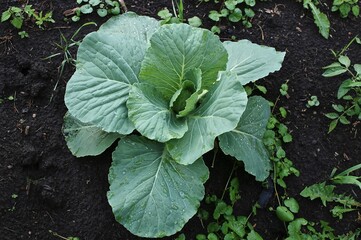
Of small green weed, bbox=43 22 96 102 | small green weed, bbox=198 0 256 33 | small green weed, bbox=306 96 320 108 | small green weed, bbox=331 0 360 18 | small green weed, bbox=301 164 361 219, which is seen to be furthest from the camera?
small green weed, bbox=331 0 360 18

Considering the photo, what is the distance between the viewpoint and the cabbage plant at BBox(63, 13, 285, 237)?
2.25 metres

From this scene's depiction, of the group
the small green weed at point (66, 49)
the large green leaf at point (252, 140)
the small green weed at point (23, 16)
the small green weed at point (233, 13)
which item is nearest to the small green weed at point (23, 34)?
the small green weed at point (23, 16)

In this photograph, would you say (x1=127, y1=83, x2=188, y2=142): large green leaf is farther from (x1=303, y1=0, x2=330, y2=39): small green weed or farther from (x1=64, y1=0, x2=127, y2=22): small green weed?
(x1=303, y1=0, x2=330, y2=39): small green weed

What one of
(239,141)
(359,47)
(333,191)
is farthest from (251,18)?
(333,191)

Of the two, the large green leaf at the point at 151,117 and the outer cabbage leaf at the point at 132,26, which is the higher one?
the outer cabbage leaf at the point at 132,26

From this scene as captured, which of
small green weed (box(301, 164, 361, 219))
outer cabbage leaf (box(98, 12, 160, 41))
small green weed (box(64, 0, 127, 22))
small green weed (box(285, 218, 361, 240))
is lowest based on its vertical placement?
small green weed (box(285, 218, 361, 240))

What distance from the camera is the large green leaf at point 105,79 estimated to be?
2.32 m

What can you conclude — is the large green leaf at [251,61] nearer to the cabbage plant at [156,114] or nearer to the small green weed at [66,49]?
the cabbage plant at [156,114]

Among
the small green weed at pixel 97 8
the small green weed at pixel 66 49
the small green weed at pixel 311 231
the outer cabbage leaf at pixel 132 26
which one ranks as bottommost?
the small green weed at pixel 311 231

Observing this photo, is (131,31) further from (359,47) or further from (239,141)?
(359,47)

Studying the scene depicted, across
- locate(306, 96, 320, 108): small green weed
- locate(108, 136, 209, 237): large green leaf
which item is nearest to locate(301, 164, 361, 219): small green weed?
locate(306, 96, 320, 108): small green weed

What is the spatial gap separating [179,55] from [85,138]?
2.22 ft

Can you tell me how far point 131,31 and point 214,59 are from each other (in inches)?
22.1

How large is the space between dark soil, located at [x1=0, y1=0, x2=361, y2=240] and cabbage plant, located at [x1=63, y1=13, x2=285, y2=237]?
189 millimetres
